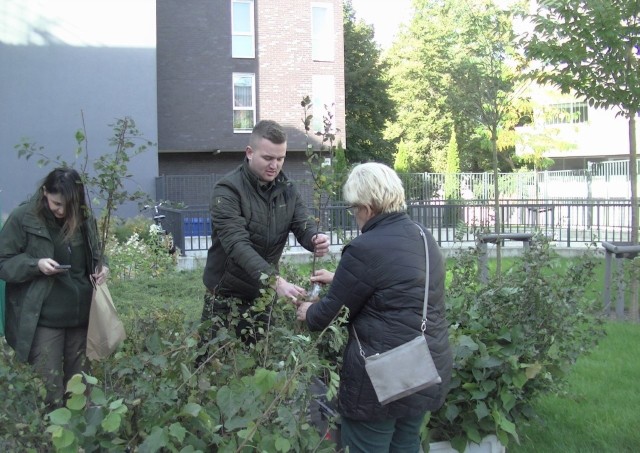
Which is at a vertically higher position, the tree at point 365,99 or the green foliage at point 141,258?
the tree at point 365,99

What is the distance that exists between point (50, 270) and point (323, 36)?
28.8 meters

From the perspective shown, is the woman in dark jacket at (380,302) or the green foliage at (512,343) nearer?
the woman in dark jacket at (380,302)

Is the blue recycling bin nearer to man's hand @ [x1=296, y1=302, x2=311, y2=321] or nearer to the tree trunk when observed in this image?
the tree trunk

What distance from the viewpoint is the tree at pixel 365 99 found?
151 feet

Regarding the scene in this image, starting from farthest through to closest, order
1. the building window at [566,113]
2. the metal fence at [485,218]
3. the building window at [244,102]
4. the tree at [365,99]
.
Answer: the tree at [365,99]
the building window at [566,113]
the building window at [244,102]
the metal fence at [485,218]

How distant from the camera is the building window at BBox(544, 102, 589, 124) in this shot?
36.2 meters

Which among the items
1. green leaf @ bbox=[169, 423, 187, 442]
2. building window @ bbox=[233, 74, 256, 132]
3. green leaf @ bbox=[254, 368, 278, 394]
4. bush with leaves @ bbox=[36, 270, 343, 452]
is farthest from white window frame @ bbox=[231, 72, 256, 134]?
green leaf @ bbox=[169, 423, 187, 442]

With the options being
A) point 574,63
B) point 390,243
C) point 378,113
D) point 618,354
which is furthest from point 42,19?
point 378,113

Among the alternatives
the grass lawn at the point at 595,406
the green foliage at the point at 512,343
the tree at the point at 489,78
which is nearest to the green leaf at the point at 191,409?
the grass lawn at the point at 595,406

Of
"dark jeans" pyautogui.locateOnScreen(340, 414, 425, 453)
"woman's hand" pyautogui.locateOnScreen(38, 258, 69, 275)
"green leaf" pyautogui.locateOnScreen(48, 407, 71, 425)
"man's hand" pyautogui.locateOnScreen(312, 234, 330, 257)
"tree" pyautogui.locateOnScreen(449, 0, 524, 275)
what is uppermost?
"tree" pyautogui.locateOnScreen(449, 0, 524, 275)

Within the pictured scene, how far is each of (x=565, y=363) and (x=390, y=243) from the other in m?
1.90

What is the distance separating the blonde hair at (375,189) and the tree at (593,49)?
19.8ft

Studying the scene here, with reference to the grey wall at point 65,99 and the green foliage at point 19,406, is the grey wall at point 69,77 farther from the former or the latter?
the green foliage at point 19,406

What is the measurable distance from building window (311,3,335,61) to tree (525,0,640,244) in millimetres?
22858
